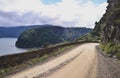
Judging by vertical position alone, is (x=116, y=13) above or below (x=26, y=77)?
above

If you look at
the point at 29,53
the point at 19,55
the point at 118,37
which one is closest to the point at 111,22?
the point at 118,37

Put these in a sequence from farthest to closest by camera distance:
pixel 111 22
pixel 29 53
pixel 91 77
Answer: pixel 111 22 → pixel 29 53 → pixel 91 77

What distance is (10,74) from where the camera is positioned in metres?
23.4

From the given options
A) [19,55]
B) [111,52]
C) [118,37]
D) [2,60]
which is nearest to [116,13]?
[118,37]

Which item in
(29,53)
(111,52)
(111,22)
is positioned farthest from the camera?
(111,22)

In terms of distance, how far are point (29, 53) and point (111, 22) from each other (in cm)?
4142

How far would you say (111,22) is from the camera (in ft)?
239

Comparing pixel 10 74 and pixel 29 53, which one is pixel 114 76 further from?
pixel 29 53

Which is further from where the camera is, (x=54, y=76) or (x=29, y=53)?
(x=29, y=53)

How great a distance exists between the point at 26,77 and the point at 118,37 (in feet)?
131

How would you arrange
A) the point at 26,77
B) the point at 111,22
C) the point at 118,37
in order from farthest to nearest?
the point at 111,22 → the point at 118,37 → the point at 26,77

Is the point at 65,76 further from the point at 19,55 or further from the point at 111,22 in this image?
the point at 111,22

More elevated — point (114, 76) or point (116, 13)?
point (116, 13)

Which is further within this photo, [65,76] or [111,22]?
[111,22]
